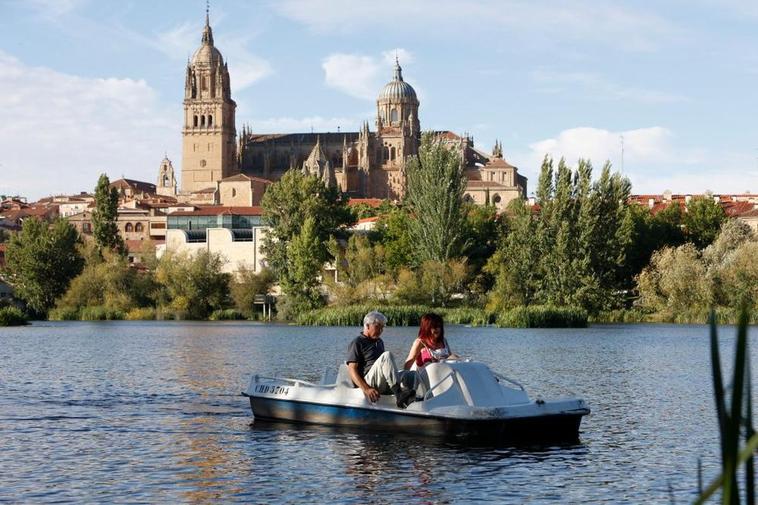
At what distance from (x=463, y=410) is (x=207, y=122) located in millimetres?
168645

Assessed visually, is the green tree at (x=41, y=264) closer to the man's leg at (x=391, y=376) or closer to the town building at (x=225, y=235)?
the town building at (x=225, y=235)

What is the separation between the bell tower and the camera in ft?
598

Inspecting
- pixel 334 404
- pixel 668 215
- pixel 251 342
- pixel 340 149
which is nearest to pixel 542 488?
pixel 334 404

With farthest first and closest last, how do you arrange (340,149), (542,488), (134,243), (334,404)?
(340,149), (134,243), (334,404), (542,488)

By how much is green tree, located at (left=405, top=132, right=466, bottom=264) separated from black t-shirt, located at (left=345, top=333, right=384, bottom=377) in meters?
57.1

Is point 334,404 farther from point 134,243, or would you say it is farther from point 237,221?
point 134,243

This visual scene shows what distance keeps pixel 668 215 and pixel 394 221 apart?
2383cm

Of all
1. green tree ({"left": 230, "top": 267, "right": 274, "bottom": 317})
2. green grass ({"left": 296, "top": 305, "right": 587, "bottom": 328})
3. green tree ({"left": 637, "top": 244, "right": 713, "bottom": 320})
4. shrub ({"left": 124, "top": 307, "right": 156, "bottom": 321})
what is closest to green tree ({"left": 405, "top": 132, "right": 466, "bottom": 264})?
green grass ({"left": 296, "top": 305, "right": 587, "bottom": 328})

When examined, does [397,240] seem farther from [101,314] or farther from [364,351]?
[364,351]

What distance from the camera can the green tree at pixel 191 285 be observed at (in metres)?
86.4

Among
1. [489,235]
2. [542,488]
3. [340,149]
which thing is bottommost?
[542,488]

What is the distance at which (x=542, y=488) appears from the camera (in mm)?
15320

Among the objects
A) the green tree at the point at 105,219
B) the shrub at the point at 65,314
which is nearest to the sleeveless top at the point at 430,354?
the shrub at the point at 65,314

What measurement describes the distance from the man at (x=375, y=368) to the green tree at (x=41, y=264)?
74.1 metres
